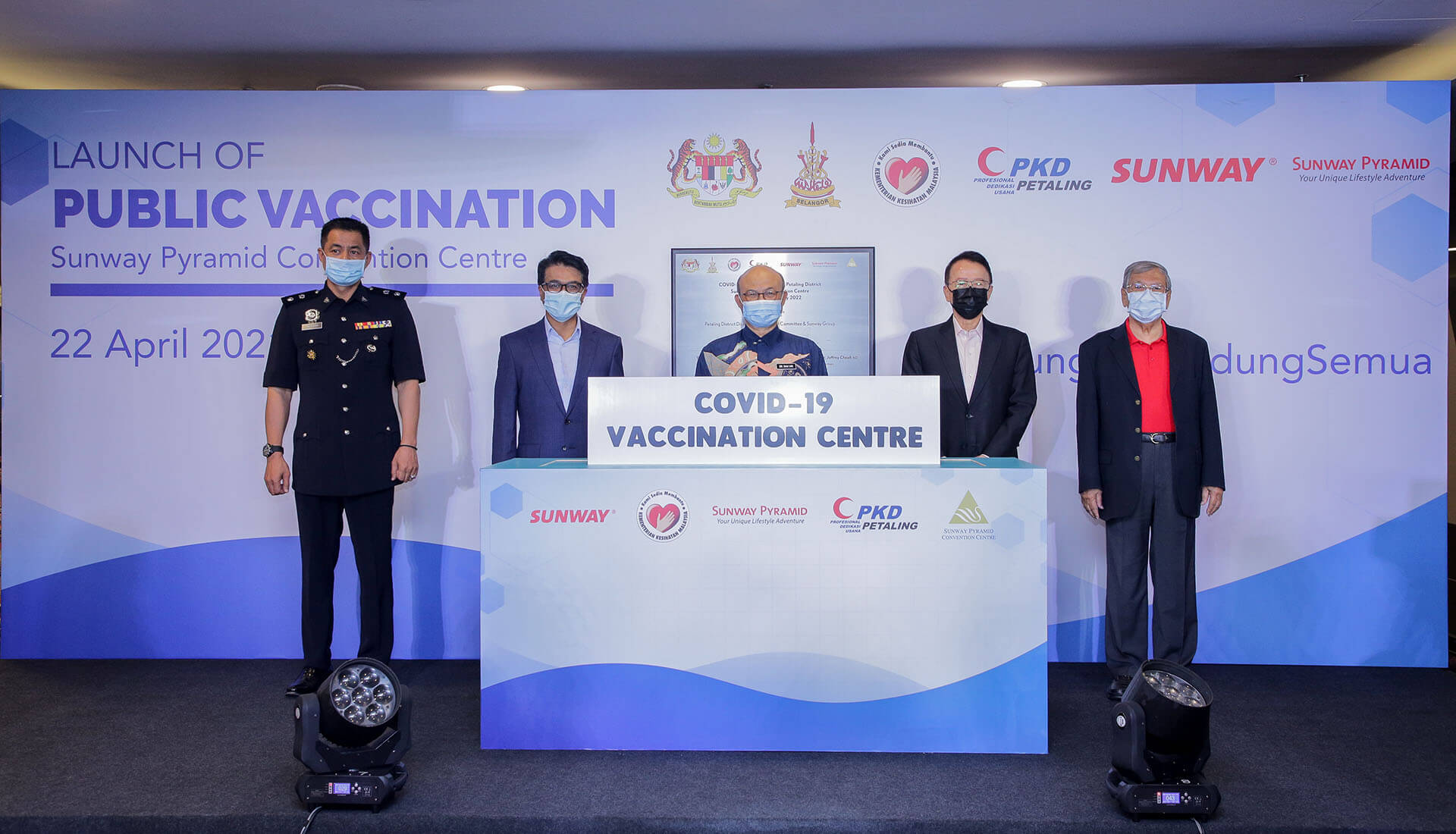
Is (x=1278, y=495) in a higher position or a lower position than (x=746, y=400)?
lower

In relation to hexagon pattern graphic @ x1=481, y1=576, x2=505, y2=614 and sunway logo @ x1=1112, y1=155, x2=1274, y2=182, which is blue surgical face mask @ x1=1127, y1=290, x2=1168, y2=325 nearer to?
sunway logo @ x1=1112, y1=155, x2=1274, y2=182

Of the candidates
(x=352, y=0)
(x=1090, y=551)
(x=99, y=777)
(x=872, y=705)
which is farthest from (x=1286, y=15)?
(x=99, y=777)

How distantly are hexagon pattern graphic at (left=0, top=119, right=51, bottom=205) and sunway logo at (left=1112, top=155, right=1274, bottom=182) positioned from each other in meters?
5.14

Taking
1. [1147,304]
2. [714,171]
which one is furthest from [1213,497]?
[714,171]

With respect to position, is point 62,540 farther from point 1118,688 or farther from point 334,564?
point 1118,688

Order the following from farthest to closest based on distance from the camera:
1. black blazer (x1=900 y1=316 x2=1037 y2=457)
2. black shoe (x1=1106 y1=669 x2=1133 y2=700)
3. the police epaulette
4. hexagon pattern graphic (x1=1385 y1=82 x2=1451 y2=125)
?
hexagon pattern graphic (x1=1385 y1=82 x2=1451 y2=125) → black blazer (x1=900 y1=316 x2=1037 y2=457) → the police epaulette → black shoe (x1=1106 y1=669 x2=1133 y2=700)

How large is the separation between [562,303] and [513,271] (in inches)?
28.1

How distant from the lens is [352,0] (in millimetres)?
3848

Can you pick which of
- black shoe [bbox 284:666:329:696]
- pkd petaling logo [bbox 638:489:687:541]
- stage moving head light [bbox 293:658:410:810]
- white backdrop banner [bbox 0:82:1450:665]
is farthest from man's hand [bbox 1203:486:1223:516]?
black shoe [bbox 284:666:329:696]

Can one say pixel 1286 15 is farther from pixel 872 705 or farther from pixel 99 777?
pixel 99 777

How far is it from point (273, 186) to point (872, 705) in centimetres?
368

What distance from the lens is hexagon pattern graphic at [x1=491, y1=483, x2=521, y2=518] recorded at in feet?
10.0

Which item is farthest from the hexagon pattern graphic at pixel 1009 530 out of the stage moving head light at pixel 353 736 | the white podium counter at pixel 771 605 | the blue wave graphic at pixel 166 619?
the blue wave graphic at pixel 166 619

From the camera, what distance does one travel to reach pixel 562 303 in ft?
13.0
